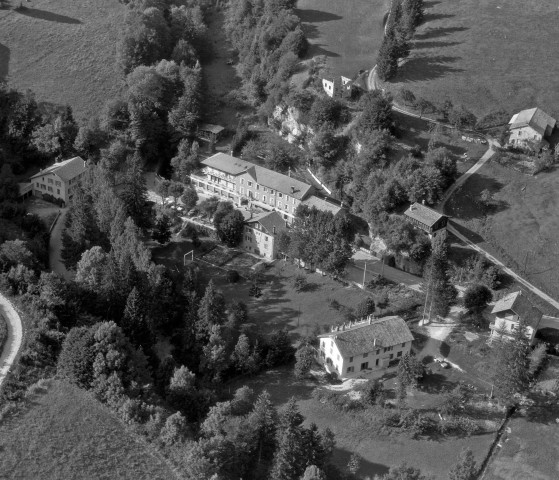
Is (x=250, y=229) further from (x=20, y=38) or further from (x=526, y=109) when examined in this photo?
(x=20, y=38)

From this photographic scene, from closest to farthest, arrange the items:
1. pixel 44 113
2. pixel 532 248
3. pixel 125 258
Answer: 1. pixel 125 258
2. pixel 532 248
3. pixel 44 113

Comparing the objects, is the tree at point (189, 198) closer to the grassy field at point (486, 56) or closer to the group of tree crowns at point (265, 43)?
the group of tree crowns at point (265, 43)

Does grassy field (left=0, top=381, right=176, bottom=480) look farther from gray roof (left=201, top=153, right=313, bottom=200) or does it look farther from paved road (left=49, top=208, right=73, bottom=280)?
gray roof (left=201, top=153, right=313, bottom=200)

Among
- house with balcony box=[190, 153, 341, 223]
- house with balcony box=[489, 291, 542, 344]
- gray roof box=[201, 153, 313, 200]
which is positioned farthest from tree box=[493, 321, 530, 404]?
gray roof box=[201, 153, 313, 200]

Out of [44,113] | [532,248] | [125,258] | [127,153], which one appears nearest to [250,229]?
[125,258]

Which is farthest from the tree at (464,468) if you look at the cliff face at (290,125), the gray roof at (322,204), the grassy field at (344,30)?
the grassy field at (344,30)
